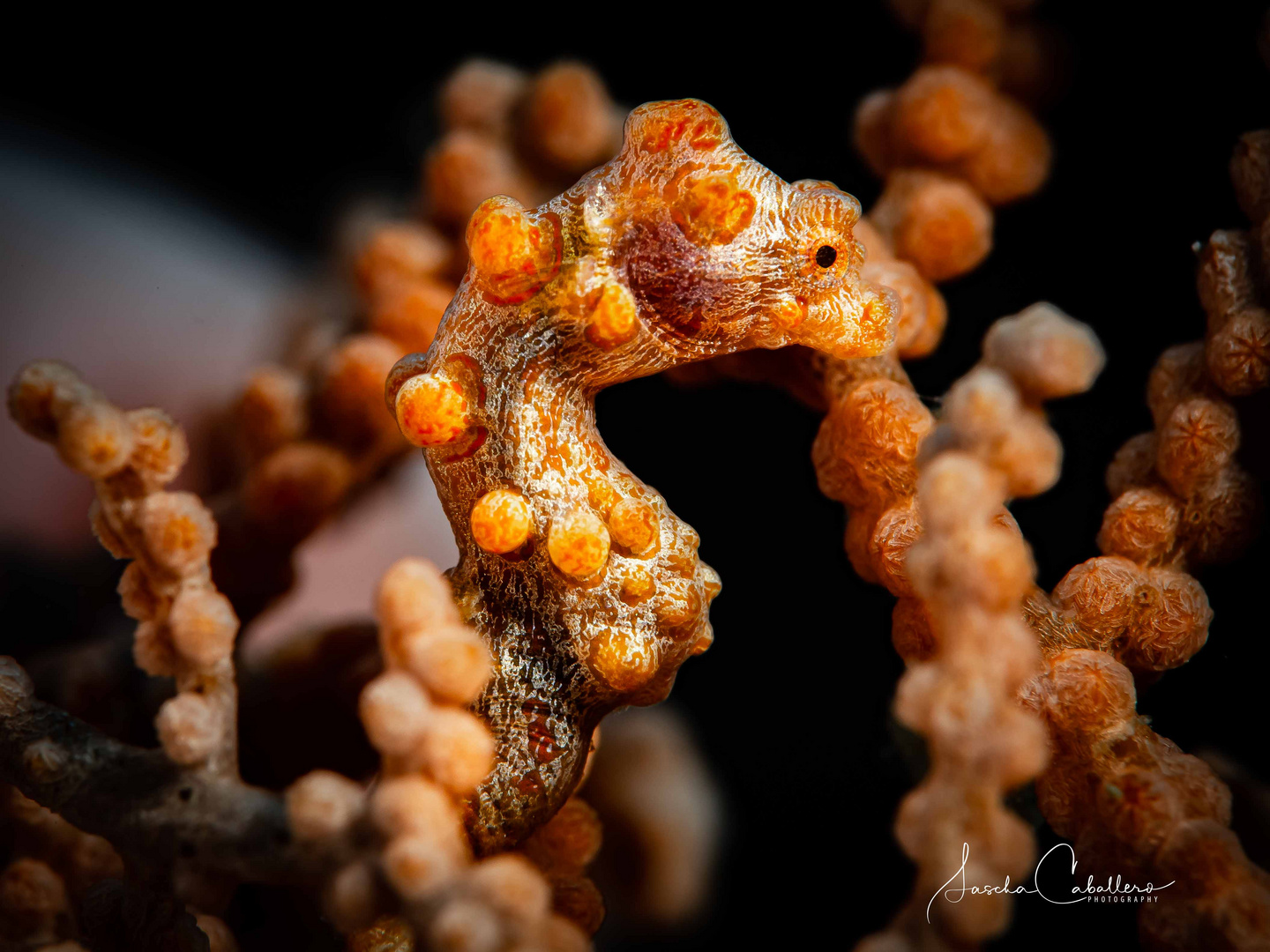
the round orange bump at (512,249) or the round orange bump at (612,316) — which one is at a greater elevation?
the round orange bump at (512,249)

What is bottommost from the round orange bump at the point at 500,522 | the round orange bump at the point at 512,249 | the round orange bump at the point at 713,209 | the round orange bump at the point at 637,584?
the round orange bump at the point at 637,584

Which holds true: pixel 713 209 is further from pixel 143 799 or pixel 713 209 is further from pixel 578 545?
pixel 143 799

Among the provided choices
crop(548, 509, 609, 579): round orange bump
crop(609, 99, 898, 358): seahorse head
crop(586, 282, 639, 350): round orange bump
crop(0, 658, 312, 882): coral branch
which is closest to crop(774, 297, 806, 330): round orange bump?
crop(609, 99, 898, 358): seahorse head

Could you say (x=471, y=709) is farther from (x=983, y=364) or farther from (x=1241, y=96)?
(x=1241, y=96)

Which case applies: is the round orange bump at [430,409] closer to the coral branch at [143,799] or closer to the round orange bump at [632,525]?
the round orange bump at [632,525]

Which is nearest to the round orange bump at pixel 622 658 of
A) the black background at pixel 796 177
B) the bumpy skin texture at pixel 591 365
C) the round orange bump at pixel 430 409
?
the bumpy skin texture at pixel 591 365
